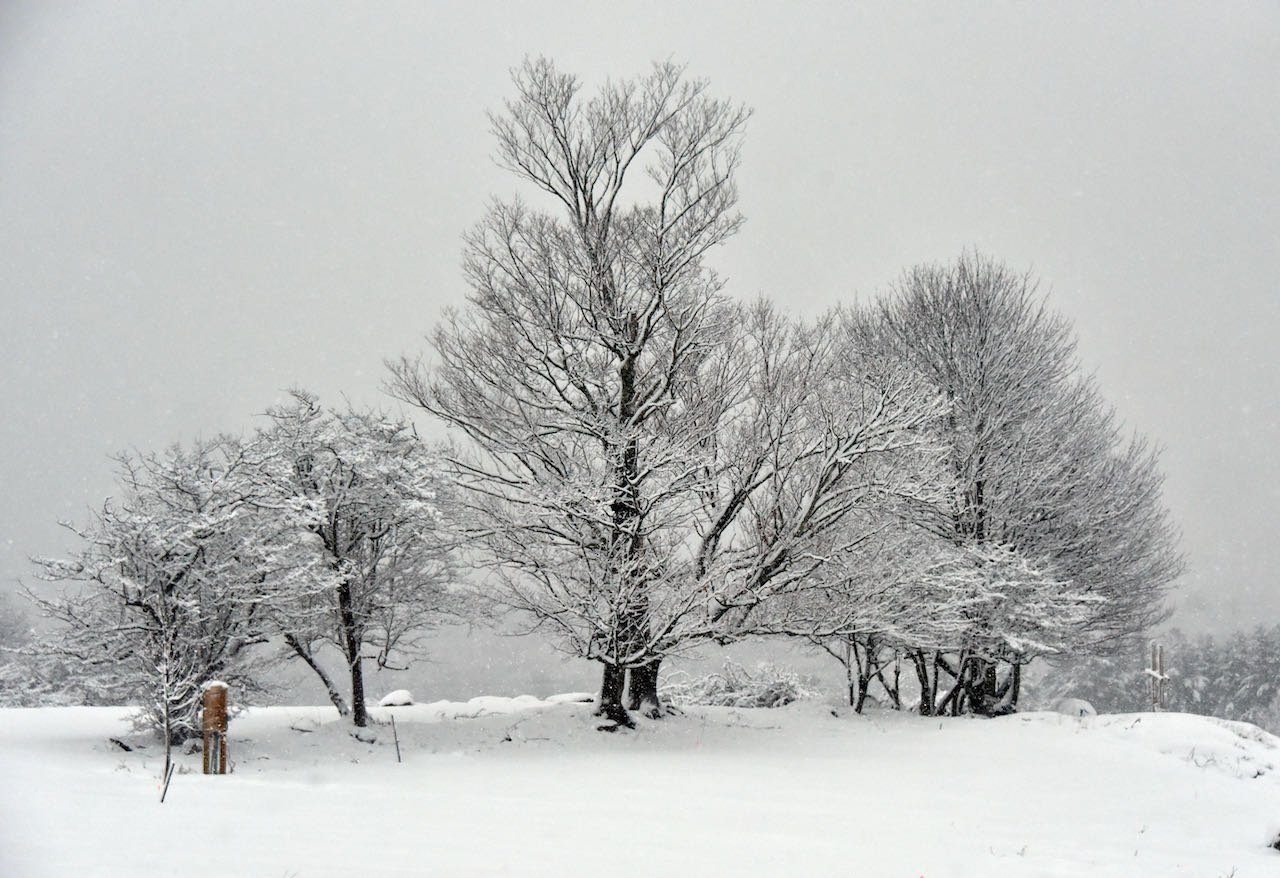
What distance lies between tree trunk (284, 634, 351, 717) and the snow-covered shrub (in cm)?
625

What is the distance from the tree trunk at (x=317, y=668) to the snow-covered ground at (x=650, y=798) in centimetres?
43

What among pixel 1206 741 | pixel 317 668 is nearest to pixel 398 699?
pixel 317 668

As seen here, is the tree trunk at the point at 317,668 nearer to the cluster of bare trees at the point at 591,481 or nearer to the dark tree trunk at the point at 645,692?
the cluster of bare trees at the point at 591,481

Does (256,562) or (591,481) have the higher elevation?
(591,481)

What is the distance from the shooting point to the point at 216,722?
7988 mm

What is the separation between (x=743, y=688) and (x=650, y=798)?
35.4ft

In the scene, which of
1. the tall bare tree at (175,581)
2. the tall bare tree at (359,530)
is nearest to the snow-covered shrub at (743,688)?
the tall bare tree at (359,530)

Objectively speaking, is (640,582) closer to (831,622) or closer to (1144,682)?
(831,622)

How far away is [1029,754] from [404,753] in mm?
8051

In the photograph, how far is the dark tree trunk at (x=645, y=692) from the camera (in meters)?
12.5

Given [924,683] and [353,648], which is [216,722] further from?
[924,683]

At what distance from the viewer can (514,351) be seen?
1182 cm

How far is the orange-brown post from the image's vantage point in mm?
7906

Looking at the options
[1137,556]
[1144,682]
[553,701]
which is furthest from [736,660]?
[1144,682]
